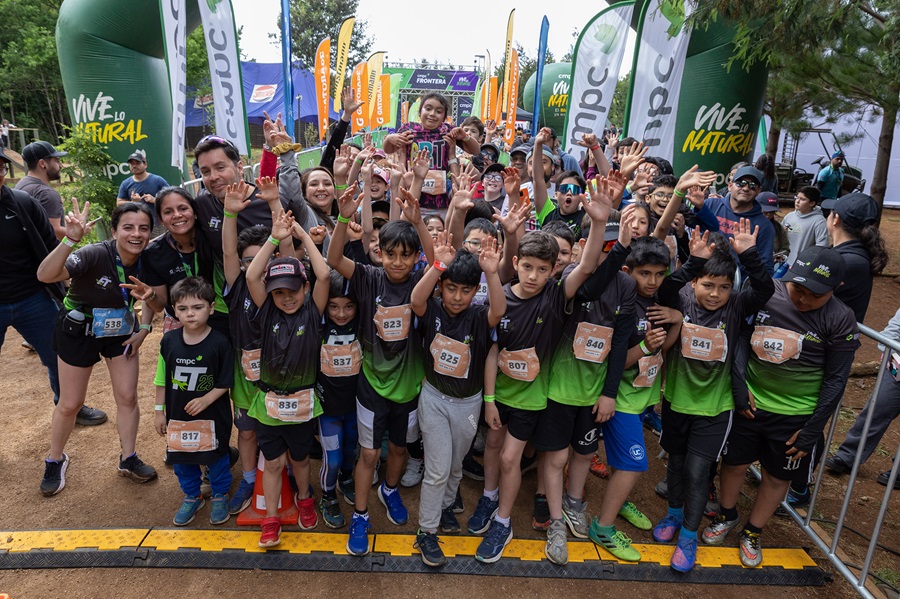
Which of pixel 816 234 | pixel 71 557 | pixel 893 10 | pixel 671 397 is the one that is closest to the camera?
pixel 71 557

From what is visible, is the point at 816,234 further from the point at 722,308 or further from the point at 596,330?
the point at 596,330

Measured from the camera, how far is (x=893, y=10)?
14.2 ft

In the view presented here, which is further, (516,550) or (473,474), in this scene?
(473,474)

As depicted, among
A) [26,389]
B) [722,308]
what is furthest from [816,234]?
[26,389]

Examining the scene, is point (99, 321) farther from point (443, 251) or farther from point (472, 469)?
point (472, 469)

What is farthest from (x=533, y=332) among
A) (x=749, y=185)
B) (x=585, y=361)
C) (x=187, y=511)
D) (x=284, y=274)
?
(x=749, y=185)

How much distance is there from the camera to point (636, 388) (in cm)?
318

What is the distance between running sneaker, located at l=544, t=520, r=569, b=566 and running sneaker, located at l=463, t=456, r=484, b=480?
76 cm

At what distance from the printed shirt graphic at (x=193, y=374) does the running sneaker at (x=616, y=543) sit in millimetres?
2414

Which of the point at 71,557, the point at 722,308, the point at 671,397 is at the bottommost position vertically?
the point at 71,557

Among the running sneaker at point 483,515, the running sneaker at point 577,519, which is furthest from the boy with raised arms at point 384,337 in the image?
the running sneaker at point 577,519

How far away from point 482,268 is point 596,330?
0.79m

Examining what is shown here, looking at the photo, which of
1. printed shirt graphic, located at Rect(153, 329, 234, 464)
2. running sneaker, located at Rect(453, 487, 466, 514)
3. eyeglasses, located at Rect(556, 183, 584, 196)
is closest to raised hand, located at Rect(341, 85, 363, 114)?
eyeglasses, located at Rect(556, 183, 584, 196)

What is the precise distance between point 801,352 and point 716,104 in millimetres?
3969
